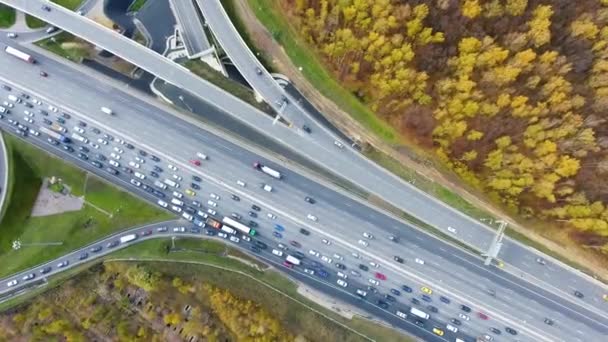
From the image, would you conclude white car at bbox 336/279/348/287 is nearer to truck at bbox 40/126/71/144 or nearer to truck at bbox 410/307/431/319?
truck at bbox 410/307/431/319

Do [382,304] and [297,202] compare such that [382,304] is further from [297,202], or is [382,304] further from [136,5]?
[136,5]

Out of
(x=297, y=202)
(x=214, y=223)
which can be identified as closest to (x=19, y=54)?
(x=214, y=223)

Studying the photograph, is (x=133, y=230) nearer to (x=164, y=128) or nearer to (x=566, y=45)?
(x=164, y=128)

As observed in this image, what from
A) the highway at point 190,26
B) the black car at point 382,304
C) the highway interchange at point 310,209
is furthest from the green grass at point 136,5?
the black car at point 382,304

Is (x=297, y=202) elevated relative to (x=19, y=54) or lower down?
lower down

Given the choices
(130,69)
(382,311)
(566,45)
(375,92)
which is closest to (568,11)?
(566,45)

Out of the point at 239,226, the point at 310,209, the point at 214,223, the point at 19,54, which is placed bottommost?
the point at 214,223
